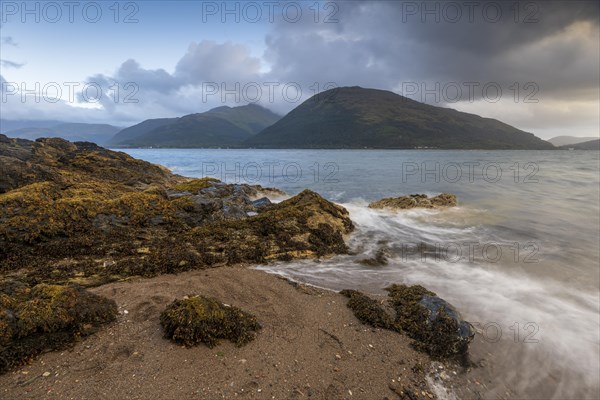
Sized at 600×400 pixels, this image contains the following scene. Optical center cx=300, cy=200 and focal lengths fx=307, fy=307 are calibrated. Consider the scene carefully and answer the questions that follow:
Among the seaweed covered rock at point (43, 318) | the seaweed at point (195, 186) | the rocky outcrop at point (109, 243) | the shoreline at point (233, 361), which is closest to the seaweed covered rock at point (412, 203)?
the rocky outcrop at point (109, 243)

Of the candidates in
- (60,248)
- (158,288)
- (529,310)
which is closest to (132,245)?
(60,248)

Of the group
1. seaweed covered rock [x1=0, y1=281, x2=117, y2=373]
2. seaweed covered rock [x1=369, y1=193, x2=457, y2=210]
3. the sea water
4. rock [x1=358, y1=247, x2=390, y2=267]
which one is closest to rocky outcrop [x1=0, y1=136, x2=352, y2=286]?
rock [x1=358, y1=247, x2=390, y2=267]

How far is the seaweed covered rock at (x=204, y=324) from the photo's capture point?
521cm

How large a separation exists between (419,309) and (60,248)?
9.06m

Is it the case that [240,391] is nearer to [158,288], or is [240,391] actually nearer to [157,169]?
[158,288]

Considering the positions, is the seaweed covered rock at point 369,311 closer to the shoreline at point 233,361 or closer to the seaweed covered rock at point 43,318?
the shoreline at point 233,361

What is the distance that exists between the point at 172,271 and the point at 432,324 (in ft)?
20.9

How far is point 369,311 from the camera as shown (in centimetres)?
683

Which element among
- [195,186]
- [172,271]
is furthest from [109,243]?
[195,186]

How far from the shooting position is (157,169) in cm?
2472

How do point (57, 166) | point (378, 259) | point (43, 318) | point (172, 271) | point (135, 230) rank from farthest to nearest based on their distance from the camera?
point (57, 166)
point (378, 259)
point (135, 230)
point (172, 271)
point (43, 318)

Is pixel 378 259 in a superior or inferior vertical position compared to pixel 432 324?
superior

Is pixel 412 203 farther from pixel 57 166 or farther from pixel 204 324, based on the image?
pixel 57 166

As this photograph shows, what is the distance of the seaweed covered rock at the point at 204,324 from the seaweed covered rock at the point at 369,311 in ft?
7.68
